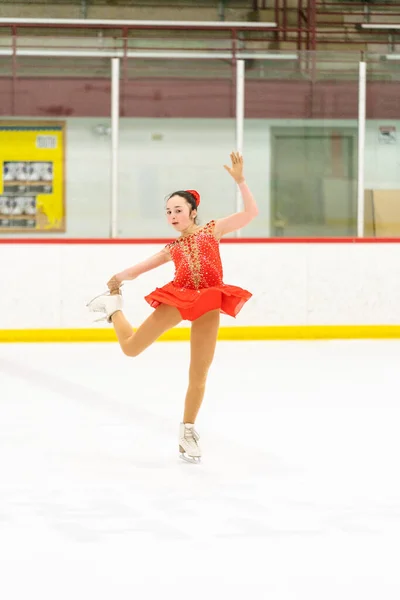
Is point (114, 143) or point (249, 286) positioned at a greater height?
point (114, 143)

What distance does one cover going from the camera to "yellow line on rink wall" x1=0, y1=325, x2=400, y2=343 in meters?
8.62

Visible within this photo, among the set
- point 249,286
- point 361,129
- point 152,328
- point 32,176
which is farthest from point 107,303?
point 361,129

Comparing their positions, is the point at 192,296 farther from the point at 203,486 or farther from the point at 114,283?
the point at 203,486

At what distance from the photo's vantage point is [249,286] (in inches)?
347

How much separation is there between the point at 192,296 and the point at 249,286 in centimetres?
471

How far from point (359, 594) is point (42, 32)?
35.7ft

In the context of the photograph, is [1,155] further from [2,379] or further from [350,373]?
[350,373]

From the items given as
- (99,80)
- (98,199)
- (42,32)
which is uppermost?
(42,32)

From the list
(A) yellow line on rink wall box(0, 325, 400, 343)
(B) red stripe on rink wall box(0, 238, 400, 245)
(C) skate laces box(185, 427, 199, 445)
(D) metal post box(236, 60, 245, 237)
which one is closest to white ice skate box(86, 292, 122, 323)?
(C) skate laces box(185, 427, 199, 445)

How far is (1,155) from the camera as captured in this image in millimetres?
8875

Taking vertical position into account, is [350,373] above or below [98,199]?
below

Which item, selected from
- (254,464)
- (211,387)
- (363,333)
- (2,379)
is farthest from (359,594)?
(363,333)

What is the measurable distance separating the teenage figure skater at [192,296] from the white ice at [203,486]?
0.31 metres

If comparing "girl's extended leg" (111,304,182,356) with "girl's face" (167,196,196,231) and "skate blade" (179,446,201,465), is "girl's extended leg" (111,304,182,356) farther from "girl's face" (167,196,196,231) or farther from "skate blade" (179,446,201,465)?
"skate blade" (179,446,201,465)
